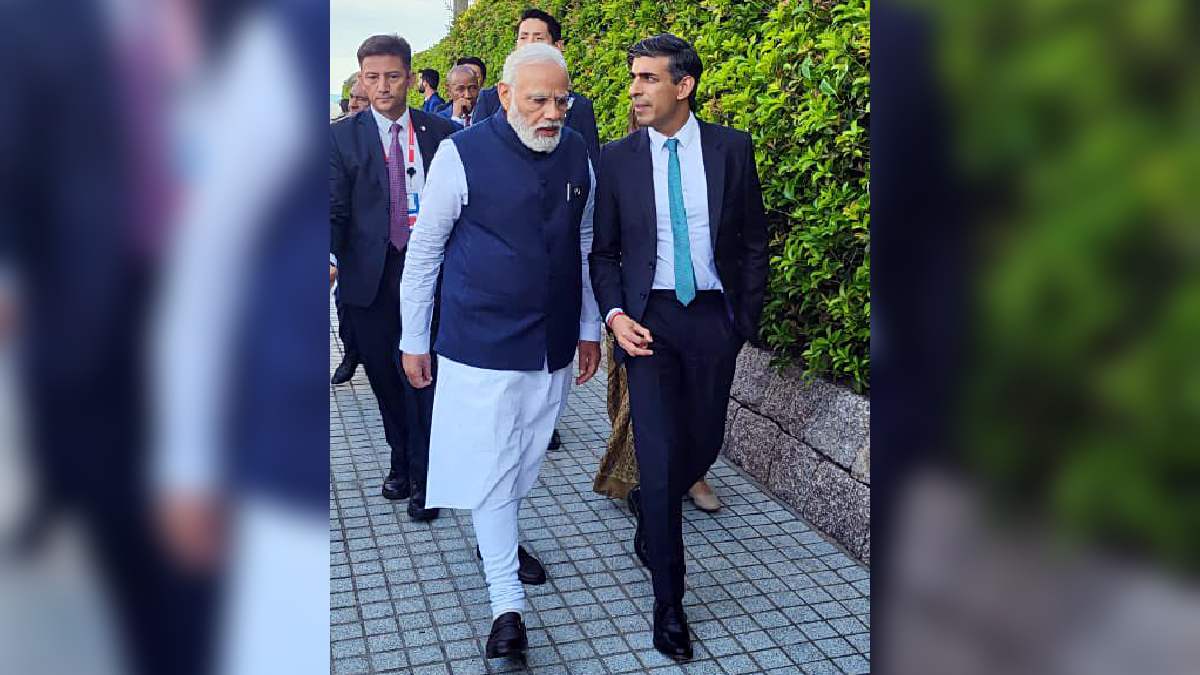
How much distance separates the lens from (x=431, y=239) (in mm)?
4297

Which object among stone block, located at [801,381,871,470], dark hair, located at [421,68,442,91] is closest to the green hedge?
stone block, located at [801,381,871,470]

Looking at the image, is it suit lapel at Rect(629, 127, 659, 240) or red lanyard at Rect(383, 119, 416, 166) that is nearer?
suit lapel at Rect(629, 127, 659, 240)

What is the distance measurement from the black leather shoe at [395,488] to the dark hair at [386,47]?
2058 mm

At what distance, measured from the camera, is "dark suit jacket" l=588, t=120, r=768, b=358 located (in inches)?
174

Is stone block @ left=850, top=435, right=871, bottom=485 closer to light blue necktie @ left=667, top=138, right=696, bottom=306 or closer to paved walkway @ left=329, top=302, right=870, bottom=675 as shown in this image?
paved walkway @ left=329, top=302, right=870, bottom=675

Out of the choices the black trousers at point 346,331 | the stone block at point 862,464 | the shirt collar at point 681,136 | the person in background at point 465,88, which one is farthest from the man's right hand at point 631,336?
the person in background at point 465,88

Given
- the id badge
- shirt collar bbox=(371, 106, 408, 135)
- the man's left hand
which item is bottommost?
the man's left hand

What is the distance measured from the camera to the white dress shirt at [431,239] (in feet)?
13.8

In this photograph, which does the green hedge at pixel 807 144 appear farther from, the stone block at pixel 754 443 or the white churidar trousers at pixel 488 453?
the white churidar trousers at pixel 488 453

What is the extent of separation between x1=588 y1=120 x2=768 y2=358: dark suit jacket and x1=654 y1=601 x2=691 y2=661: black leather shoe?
1053 millimetres
